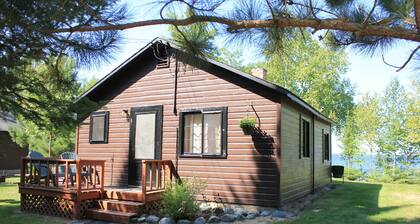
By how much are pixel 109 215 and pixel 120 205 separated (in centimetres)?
34

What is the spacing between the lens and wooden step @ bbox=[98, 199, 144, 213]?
8.05 metres

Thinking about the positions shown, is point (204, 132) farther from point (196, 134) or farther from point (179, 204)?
point (179, 204)

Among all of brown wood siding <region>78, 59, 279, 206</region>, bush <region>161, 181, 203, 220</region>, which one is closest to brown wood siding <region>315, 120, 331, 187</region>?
brown wood siding <region>78, 59, 279, 206</region>

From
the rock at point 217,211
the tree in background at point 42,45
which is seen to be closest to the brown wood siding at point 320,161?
the rock at point 217,211

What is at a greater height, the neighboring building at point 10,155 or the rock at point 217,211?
the neighboring building at point 10,155

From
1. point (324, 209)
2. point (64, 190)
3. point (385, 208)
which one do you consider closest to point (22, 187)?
point (64, 190)

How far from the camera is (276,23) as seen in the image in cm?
402

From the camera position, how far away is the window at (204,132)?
909cm

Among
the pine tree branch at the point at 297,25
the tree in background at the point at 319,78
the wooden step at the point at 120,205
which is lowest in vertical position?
the wooden step at the point at 120,205

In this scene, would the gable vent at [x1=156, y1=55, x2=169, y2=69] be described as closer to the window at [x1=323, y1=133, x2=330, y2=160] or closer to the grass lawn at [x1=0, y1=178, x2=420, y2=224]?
the grass lawn at [x1=0, y1=178, x2=420, y2=224]

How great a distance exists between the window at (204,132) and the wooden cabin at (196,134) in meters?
0.02

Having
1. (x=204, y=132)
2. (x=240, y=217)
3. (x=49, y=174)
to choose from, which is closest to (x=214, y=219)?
(x=240, y=217)

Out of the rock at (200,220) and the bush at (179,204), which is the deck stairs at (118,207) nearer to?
the bush at (179,204)

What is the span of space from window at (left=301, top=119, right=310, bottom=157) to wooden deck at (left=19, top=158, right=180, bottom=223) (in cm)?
395
